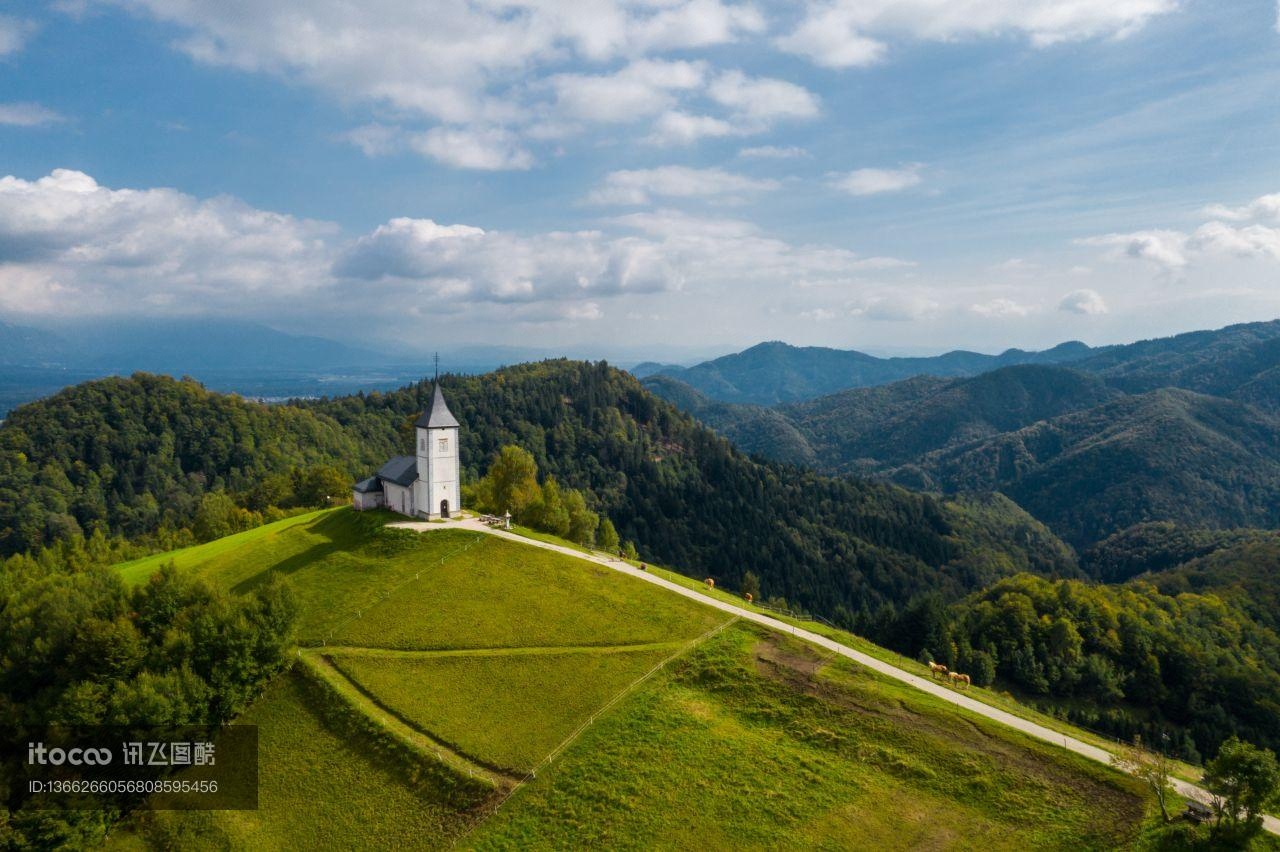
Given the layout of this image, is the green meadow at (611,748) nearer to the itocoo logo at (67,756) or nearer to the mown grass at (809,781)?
the mown grass at (809,781)

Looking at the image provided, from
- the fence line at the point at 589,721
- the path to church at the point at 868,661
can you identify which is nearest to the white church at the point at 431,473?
the path to church at the point at 868,661

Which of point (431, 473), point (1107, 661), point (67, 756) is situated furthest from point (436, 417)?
point (1107, 661)

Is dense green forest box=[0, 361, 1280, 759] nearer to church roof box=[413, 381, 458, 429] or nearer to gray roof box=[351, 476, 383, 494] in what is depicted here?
church roof box=[413, 381, 458, 429]

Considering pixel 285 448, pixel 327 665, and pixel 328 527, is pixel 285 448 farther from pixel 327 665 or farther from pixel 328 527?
pixel 327 665

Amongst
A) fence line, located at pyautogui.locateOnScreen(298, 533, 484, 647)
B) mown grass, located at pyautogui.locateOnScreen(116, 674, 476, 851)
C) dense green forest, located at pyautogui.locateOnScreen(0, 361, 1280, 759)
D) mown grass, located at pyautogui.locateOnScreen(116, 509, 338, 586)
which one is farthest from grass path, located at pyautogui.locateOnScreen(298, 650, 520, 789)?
dense green forest, located at pyautogui.locateOnScreen(0, 361, 1280, 759)

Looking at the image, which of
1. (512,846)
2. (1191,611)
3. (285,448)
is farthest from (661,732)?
(285,448)

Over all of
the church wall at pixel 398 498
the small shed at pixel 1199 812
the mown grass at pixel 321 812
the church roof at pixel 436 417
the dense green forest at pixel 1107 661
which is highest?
the church roof at pixel 436 417

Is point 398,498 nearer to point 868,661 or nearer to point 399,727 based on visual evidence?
point 399,727
